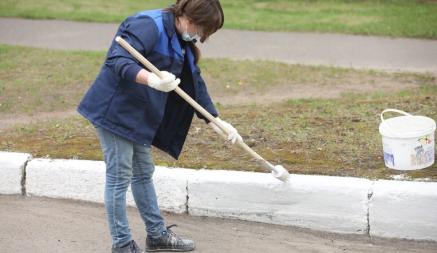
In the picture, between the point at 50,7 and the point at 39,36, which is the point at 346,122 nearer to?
the point at 39,36

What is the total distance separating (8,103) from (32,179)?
7.64 feet

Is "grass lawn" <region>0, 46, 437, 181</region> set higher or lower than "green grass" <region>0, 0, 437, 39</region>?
higher

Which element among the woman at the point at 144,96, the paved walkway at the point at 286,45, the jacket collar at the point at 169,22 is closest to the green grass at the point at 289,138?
the woman at the point at 144,96

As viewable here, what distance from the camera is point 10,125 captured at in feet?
21.9

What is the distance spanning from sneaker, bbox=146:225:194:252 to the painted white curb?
1.70 feet

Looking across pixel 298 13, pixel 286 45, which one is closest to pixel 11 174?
pixel 286 45

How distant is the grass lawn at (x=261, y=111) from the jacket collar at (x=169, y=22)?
1.35 meters

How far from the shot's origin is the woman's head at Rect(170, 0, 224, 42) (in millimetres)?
3988

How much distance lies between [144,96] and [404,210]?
65.2 inches

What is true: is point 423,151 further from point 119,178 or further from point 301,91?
point 301,91

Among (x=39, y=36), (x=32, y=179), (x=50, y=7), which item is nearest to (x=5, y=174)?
(x=32, y=179)

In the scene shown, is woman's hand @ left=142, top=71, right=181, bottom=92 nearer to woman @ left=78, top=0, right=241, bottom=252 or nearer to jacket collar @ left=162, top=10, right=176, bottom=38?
woman @ left=78, top=0, right=241, bottom=252

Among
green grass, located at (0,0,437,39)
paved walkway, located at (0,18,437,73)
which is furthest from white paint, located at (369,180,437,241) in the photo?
green grass, located at (0,0,437,39)

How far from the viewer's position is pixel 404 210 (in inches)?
183
